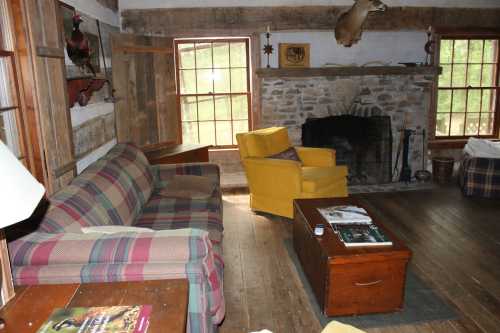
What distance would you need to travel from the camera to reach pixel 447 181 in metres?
5.89

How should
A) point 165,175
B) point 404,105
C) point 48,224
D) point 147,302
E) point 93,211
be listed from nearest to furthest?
point 147,302
point 48,224
point 93,211
point 165,175
point 404,105

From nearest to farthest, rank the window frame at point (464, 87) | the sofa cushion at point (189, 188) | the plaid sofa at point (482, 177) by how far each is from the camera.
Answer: the sofa cushion at point (189, 188), the plaid sofa at point (482, 177), the window frame at point (464, 87)

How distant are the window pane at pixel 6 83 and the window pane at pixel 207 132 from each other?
353 cm

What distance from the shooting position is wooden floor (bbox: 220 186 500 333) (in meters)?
2.72

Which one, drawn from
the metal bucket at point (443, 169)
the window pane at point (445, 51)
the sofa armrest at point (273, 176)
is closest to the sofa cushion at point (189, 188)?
the sofa armrest at point (273, 176)

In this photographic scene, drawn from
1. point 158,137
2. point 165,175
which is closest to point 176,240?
point 165,175

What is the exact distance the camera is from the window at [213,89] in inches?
224

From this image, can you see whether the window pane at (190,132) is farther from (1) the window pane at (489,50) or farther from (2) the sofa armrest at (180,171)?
(1) the window pane at (489,50)

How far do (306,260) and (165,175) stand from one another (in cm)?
168

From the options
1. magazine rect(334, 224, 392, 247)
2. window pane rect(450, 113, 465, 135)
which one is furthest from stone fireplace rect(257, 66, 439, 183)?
magazine rect(334, 224, 392, 247)

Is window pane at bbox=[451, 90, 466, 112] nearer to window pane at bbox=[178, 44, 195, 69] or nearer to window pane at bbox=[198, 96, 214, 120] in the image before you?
window pane at bbox=[198, 96, 214, 120]

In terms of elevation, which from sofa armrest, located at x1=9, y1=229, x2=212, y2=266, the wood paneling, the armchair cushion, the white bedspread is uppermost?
the wood paneling

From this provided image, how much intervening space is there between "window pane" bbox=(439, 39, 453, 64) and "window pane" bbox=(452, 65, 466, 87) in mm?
168

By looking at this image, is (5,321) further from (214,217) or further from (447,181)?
(447,181)
